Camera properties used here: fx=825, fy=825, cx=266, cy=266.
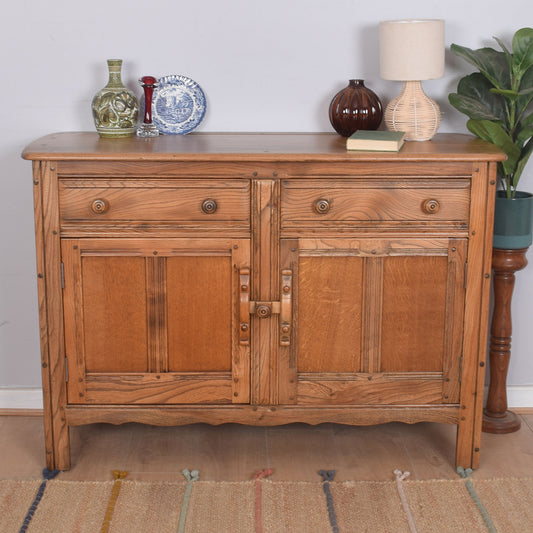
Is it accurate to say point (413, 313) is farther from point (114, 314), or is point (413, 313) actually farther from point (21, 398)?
point (21, 398)

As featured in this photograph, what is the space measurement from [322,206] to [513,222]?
0.66 metres

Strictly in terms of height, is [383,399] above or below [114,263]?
below

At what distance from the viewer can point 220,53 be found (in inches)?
104

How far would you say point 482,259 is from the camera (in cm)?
231

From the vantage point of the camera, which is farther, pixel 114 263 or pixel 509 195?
pixel 509 195

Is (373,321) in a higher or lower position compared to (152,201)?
lower

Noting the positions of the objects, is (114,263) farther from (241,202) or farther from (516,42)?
(516,42)

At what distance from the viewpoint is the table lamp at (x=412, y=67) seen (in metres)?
2.39

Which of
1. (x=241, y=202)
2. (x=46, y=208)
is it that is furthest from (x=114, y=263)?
(x=241, y=202)

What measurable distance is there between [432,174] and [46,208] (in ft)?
3.46

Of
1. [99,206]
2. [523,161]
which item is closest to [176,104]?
[99,206]

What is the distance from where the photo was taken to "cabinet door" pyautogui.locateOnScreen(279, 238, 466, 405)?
2.29 m

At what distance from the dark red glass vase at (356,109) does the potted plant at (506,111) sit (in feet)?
0.77

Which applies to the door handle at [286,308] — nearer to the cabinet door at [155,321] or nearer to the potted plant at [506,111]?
the cabinet door at [155,321]
